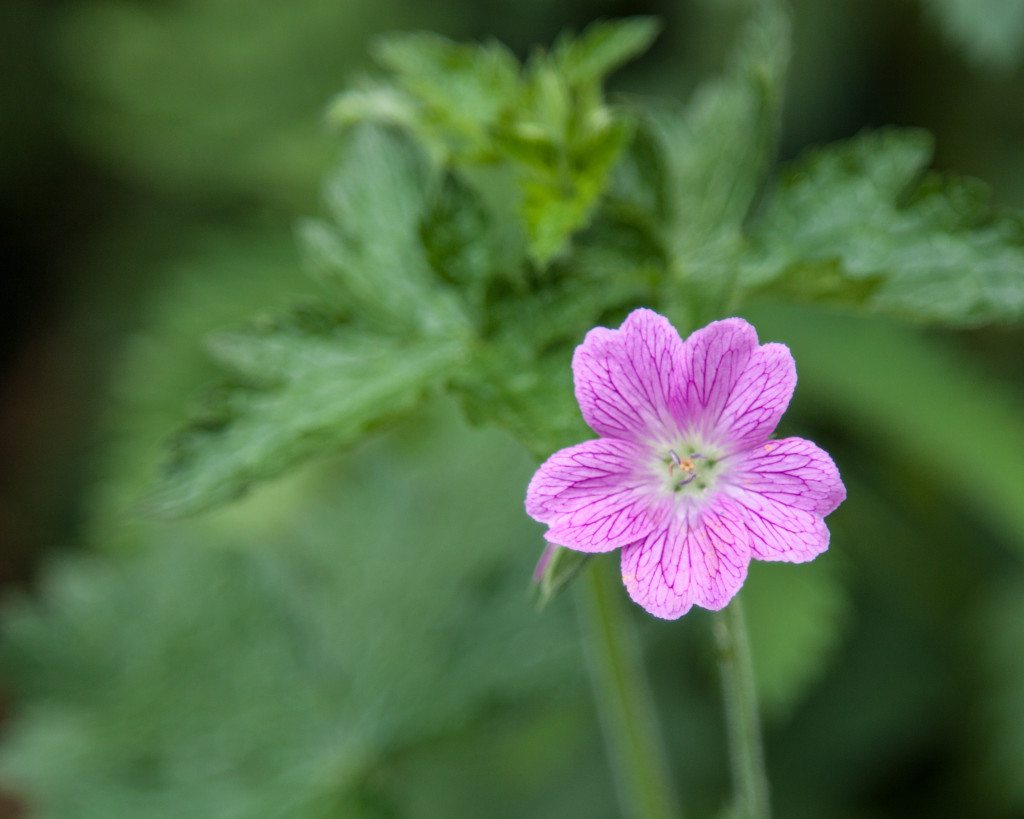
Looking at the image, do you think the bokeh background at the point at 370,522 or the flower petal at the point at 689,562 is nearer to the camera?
the flower petal at the point at 689,562

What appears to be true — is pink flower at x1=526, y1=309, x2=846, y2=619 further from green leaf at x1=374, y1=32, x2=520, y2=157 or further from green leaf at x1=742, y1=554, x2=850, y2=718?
green leaf at x1=742, y1=554, x2=850, y2=718

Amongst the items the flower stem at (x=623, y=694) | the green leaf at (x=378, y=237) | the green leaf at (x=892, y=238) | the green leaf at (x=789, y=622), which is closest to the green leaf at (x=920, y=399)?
the green leaf at (x=789, y=622)

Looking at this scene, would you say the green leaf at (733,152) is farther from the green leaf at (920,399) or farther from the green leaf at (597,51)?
the green leaf at (920,399)

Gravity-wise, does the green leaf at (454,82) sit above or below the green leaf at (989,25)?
below

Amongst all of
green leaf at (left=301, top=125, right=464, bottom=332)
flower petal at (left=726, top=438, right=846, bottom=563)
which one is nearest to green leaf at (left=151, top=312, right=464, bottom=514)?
green leaf at (left=301, top=125, right=464, bottom=332)

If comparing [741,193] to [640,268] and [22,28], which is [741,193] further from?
[22,28]
